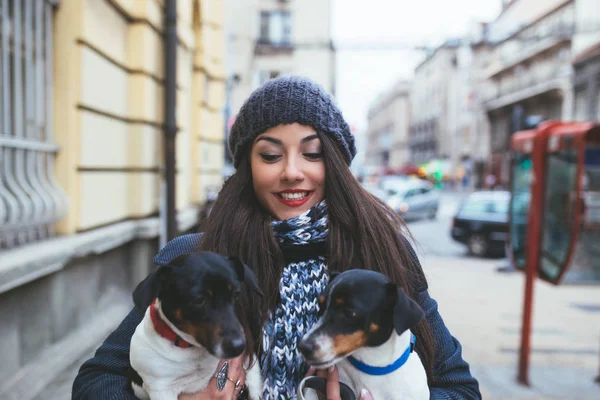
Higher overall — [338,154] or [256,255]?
[338,154]

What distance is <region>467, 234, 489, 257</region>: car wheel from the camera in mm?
12539

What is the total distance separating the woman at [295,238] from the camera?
1.64 m

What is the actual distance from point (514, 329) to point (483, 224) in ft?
19.8

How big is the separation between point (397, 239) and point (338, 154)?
1.27 ft

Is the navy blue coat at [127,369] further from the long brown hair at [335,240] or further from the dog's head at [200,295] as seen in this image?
the dog's head at [200,295]

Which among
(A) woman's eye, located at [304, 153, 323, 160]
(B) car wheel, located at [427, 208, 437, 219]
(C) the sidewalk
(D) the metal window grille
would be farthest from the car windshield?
(A) woman's eye, located at [304, 153, 323, 160]

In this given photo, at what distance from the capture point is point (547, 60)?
1363 inches

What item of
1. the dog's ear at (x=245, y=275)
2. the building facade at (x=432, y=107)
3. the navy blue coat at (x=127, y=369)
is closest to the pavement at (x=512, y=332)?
the navy blue coat at (x=127, y=369)

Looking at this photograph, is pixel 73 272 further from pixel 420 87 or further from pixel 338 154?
pixel 420 87

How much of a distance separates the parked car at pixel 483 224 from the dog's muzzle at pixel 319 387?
11.8 m

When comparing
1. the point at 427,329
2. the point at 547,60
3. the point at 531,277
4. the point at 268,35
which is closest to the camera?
the point at 427,329

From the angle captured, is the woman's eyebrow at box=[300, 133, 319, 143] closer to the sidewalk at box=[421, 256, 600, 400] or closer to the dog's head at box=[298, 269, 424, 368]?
the dog's head at box=[298, 269, 424, 368]

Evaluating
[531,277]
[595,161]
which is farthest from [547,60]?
[531,277]

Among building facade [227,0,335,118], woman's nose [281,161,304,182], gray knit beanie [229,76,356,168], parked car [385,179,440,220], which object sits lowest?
parked car [385,179,440,220]
